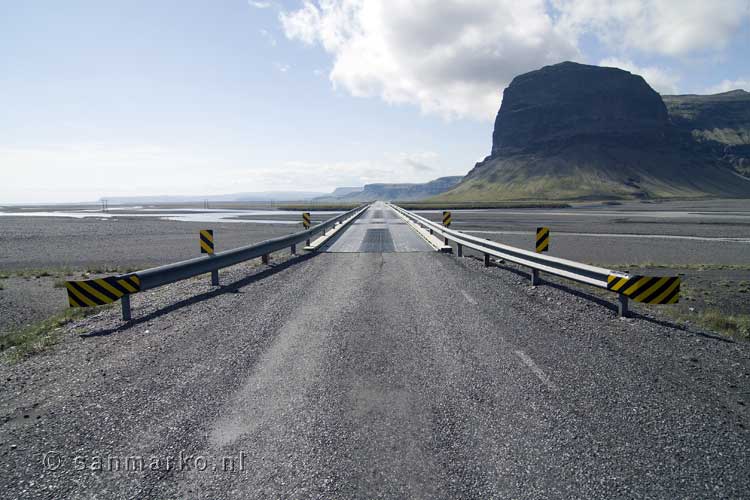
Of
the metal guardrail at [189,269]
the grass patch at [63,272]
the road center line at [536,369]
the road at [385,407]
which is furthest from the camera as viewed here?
the grass patch at [63,272]

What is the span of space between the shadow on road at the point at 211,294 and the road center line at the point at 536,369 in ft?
20.2

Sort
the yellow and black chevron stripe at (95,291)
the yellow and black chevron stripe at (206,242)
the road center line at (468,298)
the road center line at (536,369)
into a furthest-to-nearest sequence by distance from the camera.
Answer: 1. the yellow and black chevron stripe at (206,242)
2. the road center line at (468,298)
3. the yellow and black chevron stripe at (95,291)
4. the road center line at (536,369)

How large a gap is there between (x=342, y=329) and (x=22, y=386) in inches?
152

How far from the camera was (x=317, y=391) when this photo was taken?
423cm

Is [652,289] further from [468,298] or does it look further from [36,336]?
[36,336]

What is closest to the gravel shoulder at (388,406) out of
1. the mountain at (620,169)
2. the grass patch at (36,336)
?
the grass patch at (36,336)

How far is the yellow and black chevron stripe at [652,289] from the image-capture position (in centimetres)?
655

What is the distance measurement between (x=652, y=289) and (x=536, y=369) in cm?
333

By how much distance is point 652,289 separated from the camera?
21.6 ft

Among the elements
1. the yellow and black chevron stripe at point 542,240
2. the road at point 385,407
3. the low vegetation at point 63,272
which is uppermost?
the yellow and black chevron stripe at point 542,240

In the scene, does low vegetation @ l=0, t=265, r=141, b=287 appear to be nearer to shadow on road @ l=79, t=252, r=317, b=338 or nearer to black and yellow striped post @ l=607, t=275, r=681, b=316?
shadow on road @ l=79, t=252, r=317, b=338

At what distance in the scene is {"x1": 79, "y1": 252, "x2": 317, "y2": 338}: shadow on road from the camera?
6.64m

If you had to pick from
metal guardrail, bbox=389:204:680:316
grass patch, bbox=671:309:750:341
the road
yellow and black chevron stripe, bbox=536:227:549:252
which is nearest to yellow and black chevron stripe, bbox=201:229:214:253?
the road

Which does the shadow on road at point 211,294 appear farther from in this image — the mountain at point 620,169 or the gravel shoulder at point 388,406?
the mountain at point 620,169
